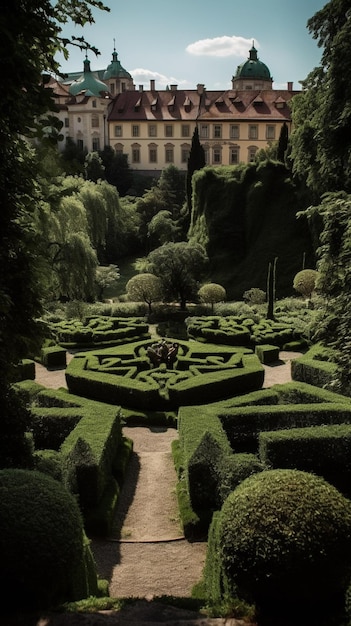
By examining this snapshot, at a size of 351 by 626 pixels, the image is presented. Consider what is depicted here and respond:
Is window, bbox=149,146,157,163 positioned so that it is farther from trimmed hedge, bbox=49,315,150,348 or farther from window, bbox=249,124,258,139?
trimmed hedge, bbox=49,315,150,348

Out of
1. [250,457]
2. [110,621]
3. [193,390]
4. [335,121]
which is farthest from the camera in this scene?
[193,390]

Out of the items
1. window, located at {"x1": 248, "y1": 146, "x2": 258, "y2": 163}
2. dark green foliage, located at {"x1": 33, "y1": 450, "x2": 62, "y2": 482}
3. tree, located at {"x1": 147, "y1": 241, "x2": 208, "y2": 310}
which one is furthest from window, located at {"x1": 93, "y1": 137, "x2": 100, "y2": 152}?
dark green foliage, located at {"x1": 33, "y1": 450, "x2": 62, "y2": 482}

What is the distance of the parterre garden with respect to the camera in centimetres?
504

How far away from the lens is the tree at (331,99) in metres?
10.9

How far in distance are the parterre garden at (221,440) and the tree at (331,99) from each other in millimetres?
4216

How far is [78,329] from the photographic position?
22172 millimetres

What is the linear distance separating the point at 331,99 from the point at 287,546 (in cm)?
957

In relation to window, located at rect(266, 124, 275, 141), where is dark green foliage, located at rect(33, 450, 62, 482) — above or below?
below

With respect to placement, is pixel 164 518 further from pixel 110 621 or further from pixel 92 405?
pixel 110 621

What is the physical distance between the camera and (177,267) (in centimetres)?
2853

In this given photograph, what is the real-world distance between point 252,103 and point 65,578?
58.5 m

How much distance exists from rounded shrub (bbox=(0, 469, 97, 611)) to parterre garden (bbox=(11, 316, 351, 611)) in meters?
1.50

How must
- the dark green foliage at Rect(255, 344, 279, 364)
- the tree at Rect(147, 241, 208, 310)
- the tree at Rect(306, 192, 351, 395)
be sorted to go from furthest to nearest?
the tree at Rect(147, 241, 208, 310), the dark green foliage at Rect(255, 344, 279, 364), the tree at Rect(306, 192, 351, 395)

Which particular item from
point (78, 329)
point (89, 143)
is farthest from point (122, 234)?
point (78, 329)
